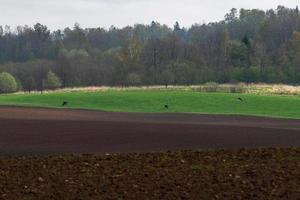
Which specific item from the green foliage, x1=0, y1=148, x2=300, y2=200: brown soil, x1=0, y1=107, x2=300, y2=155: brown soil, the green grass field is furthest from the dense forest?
x1=0, y1=148, x2=300, y2=200: brown soil

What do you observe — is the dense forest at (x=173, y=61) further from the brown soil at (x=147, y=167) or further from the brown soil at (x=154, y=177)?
the brown soil at (x=154, y=177)

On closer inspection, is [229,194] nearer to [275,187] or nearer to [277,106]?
[275,187]

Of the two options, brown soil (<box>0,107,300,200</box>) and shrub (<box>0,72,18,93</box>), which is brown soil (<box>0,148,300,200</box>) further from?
shrub (<box>0,72,18,93</box>)

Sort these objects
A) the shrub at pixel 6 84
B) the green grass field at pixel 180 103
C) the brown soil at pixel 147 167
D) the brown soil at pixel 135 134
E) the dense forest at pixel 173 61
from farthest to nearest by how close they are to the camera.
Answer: the dense forest at pixel 173 61 < the shrub at pixel 6 84 < the green grass field at pixel 180 103 < the brown soil at pixel 135 134 < the brown soil at pixel 147 167

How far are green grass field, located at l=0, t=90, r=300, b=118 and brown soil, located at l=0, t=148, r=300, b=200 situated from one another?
25.9m

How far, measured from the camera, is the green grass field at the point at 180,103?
43688mm

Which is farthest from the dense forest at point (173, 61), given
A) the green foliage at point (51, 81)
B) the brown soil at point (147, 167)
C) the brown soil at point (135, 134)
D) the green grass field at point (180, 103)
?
the brown soil at point (147, 167)

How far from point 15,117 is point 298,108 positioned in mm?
22524

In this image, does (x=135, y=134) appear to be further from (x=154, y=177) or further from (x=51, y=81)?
(x=51, y=81)

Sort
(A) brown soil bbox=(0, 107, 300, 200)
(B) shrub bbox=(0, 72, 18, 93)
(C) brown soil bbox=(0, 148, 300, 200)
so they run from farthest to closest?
(B) shrub bbox=(0, 72, 18, 93)
(A) brown soil bbox=(0, 107, 300, 200)
(C) brown soil bbox=(0, 148, 300, 200)

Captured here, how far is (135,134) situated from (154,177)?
12864 millimetres

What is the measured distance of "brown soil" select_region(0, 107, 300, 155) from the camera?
826 inches

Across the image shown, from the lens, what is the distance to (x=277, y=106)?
4531 centimetres

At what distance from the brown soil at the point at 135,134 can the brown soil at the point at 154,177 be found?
4433 mm
